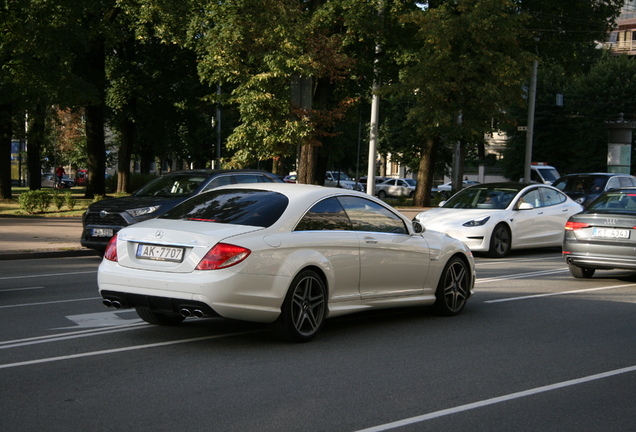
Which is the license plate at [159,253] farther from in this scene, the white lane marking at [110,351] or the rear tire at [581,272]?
the rear tire at [581,272]

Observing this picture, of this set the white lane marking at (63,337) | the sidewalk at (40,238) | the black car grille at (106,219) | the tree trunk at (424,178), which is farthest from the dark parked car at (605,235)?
the tree trunk at (424,178)

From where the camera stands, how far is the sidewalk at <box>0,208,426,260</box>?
52.6 feet

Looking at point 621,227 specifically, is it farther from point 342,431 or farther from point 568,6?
point 568,6

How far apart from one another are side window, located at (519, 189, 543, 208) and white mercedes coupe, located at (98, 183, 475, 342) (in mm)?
9057

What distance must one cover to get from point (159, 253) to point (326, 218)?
5.50ft

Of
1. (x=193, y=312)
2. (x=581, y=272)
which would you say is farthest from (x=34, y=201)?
(x=193, y=312)

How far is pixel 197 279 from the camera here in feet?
22.5

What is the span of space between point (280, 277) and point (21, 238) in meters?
12.8

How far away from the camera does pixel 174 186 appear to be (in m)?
15.8

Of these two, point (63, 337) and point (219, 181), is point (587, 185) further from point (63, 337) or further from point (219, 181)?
point (63, 337)

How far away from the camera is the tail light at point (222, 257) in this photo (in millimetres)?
6883

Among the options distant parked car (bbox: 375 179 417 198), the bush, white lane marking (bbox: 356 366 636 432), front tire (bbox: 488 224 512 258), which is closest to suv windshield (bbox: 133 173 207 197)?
front tire (bbox: 488 224 512 258)

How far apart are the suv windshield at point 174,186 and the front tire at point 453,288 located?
23.8ft

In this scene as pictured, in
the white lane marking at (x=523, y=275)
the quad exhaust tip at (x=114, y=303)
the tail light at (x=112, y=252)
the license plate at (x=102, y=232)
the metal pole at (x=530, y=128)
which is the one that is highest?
the metal pole at (x=530, y=128)
